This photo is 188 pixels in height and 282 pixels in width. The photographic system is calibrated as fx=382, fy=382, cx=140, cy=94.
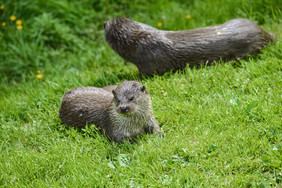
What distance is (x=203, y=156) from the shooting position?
11.3ft

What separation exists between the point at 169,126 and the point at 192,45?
1.44m

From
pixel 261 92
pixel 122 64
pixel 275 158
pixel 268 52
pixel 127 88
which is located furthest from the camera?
pixel 122 64

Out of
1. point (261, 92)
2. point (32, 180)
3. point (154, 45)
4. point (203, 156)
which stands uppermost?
point (154, 45)

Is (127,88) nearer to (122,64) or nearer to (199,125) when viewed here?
(199,125)

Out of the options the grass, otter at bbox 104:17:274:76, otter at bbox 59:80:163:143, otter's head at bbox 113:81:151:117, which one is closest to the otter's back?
otter at bbox 59:80:163:143

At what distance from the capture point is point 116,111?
12.4 ft

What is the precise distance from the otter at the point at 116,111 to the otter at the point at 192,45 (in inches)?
40.1

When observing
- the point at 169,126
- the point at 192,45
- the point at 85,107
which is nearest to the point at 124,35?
the point at 192,45

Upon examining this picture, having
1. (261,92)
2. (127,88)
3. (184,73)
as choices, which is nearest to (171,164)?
(127,88)

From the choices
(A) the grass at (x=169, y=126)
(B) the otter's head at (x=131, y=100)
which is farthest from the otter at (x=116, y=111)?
(A) the grass at (x=169, y=126)

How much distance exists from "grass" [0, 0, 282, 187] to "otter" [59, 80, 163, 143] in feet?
0.43

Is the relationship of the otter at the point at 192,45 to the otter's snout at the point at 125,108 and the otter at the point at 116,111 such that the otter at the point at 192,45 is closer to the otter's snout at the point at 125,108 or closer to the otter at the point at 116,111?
the otter at the point at 116,111

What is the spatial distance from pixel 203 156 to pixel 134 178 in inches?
25.8

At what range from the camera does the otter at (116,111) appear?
374cm
